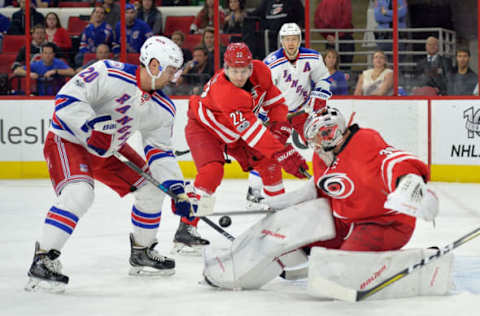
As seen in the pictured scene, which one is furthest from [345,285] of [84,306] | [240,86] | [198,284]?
[240,86]

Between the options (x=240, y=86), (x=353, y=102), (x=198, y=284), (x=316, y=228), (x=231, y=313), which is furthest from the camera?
(x=353, y=102)

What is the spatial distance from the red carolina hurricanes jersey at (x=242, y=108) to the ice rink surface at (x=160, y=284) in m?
0.65

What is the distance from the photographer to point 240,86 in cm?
432

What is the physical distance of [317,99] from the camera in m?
6.25

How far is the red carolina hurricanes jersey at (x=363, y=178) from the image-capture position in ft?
10.7

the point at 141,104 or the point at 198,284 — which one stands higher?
the point at 141,104

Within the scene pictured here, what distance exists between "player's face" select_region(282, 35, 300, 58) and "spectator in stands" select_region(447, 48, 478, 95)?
187cm

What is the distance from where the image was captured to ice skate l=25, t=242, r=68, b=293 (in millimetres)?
3451

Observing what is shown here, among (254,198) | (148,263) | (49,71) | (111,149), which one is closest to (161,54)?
(111,149)

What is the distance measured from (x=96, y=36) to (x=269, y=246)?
17.1 feet

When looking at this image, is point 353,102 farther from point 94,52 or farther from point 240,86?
point 240,86

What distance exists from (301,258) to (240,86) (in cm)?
114

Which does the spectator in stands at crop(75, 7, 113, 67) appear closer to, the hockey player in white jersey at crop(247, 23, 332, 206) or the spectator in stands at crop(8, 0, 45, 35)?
the spectator in stands at crop(8, 0, 45, 35)

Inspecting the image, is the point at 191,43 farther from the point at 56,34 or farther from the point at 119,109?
the point at 119,109
